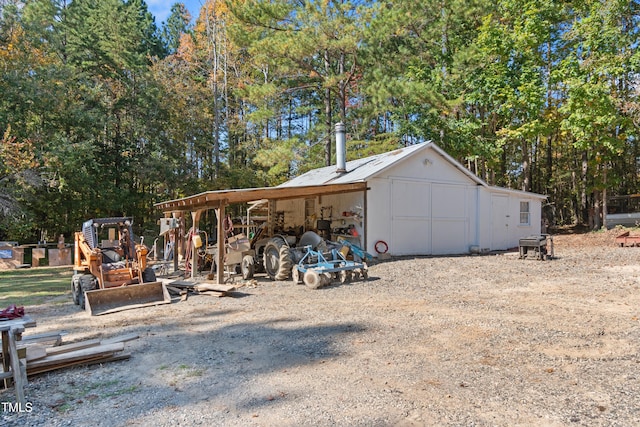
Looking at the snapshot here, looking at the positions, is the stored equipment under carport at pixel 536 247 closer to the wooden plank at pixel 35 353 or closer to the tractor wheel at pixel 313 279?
the tractor wheel at pixel 313 279

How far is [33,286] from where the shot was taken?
35.2 ft

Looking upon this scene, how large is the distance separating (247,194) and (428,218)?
7.55m

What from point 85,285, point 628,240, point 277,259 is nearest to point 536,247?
point 628,240

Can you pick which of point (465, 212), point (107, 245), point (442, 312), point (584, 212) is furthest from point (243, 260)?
point (584, 212)

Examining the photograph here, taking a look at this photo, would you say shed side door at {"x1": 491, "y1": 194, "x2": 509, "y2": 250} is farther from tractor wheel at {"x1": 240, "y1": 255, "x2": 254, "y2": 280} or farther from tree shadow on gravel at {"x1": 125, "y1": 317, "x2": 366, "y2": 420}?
tree shadow on gravel at {"x1": 125, "y1": 317, "x2": 366, "y2": 420}

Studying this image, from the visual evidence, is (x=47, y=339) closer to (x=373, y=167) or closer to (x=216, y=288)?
(x=216, y=288)

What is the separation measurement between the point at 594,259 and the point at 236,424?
12413 mm

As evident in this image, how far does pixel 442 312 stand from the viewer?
6.46 meters

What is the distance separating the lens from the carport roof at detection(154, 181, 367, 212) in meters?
9.20

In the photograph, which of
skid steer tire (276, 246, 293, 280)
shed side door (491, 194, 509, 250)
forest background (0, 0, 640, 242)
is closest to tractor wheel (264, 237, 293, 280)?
skid steer tire (276, 246, 293, 280)

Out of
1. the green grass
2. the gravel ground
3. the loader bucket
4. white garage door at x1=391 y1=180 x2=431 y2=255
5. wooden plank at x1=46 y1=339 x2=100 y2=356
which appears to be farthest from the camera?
white garage door at x1=391 y1=180 x2=431 y2=255

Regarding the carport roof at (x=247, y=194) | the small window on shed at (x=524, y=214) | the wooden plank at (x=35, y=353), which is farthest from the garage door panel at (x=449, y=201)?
the wooden plank at (x=35, y=353)

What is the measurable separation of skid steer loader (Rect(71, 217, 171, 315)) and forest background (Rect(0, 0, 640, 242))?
762cm

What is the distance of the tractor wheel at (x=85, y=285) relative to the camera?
24.5 ft
